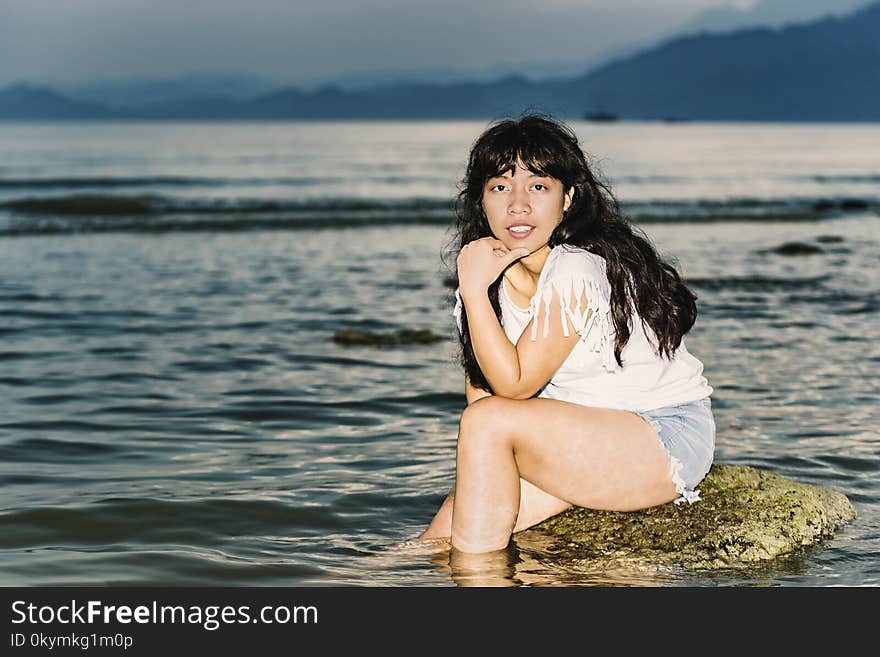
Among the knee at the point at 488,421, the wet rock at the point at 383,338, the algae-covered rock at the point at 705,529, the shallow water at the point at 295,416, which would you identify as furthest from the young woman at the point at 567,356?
the wet rock at the point at 383,338

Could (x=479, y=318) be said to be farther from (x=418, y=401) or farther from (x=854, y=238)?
(x=854, y=238)

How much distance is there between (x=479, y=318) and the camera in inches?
175

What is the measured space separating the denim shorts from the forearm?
0.64 metres

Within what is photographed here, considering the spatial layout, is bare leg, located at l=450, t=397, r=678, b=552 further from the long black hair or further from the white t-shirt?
the long black hair

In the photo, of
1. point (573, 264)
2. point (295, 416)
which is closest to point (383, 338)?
point (295, 416)

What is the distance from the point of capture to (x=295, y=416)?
8.31 metres

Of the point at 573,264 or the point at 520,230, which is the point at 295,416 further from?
the point at 573,264

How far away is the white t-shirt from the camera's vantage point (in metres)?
4.41

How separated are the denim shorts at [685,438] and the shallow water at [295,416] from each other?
1.47 feet

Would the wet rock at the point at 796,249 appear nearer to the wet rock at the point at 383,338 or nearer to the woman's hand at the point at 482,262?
the wet rock at the point at 383,338

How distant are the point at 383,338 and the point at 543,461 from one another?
6.89 meters

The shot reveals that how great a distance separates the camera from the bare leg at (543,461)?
175 inches

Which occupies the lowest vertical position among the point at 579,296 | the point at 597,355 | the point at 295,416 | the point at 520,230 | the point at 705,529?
the point at 295,416
